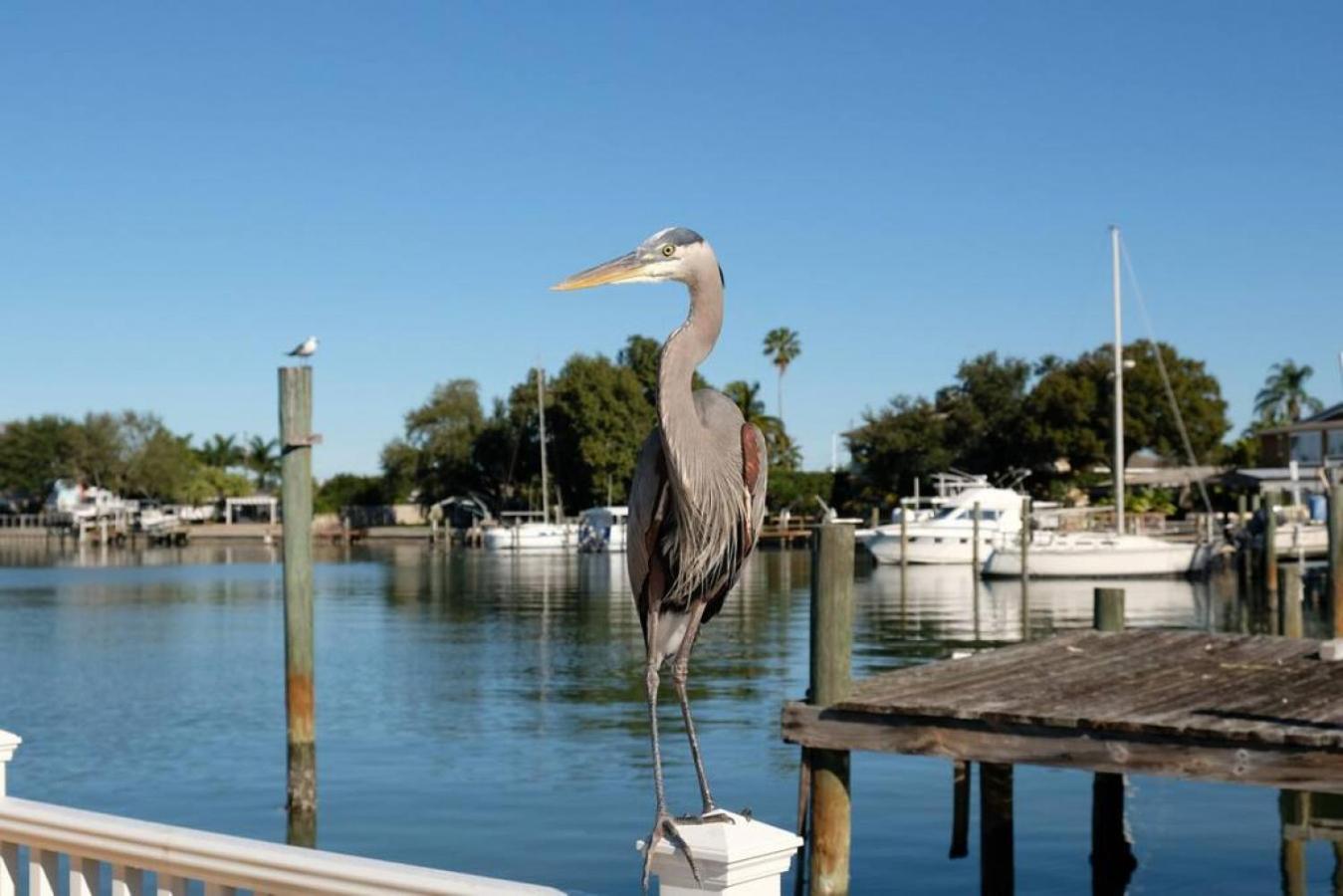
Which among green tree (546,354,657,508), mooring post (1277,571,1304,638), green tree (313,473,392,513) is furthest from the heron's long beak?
green tree (313,473,392,513)

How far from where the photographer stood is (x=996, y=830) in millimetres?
11602

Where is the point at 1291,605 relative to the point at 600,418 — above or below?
below

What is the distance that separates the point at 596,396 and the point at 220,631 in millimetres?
45054

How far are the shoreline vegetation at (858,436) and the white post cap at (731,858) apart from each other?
158ft

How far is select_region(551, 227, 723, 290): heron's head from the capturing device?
14.8ft

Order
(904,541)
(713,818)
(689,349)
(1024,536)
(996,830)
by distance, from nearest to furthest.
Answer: (713,818) < (689,349) < (996,830) < (1024,536) < (904,541)

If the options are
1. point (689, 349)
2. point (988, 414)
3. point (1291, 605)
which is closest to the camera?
point (689, 349)

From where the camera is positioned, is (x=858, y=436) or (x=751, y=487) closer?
(x=751, y=487)

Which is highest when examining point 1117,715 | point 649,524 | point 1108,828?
point 649,524

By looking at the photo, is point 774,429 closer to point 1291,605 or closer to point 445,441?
point 445,441

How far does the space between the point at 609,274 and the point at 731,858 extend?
168 cm

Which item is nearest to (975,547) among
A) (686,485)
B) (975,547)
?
(975,547)

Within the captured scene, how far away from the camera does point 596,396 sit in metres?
80.2

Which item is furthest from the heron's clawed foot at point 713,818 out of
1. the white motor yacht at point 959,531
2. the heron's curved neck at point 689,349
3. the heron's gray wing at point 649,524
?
the white motor yacht at point 959,531
